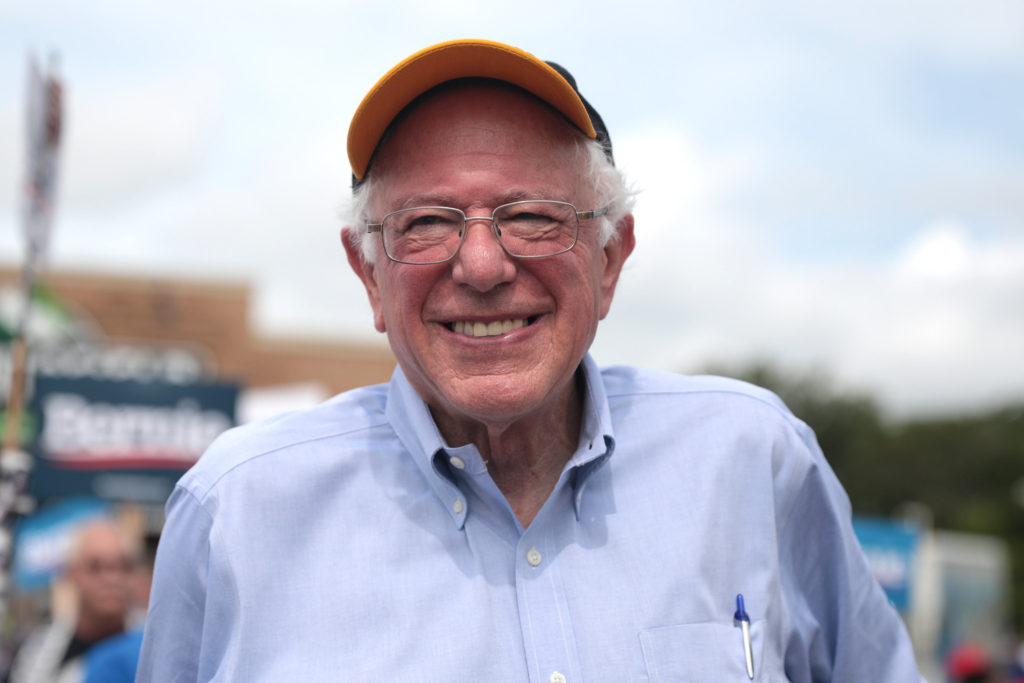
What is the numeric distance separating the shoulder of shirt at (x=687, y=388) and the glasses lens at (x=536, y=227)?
1.47 ft

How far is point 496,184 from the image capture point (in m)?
1.83

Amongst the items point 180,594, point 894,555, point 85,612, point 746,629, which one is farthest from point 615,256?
point 894,555

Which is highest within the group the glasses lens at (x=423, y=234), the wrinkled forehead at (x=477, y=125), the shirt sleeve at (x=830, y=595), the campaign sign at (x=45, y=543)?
the wrinkled forehead at (x=477, y=125)

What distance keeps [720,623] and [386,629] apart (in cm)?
61

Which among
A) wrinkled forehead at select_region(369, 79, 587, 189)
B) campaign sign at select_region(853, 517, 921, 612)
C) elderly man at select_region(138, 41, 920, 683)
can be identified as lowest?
campaign sign at select_region(853, 517, 921, 612)

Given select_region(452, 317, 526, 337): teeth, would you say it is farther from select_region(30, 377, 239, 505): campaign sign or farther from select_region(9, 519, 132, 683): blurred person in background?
select_region(30, 377, 239, 505): campaign sign

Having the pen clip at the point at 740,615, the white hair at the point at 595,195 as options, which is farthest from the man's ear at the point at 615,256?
the pen clip at the point at 740,615

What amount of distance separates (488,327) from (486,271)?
0.12 m

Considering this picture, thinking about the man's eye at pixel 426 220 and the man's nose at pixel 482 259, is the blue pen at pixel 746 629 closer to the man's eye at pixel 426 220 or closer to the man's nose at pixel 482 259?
the man's nose at pixel 482 259

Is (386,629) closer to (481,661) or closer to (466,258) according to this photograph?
(481,661)

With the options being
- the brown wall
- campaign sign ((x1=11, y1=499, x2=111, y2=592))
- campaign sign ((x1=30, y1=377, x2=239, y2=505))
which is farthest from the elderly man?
the brown wall

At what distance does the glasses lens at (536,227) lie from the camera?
1.84 m

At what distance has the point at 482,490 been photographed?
6.15ft

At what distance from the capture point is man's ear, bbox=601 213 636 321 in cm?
210
